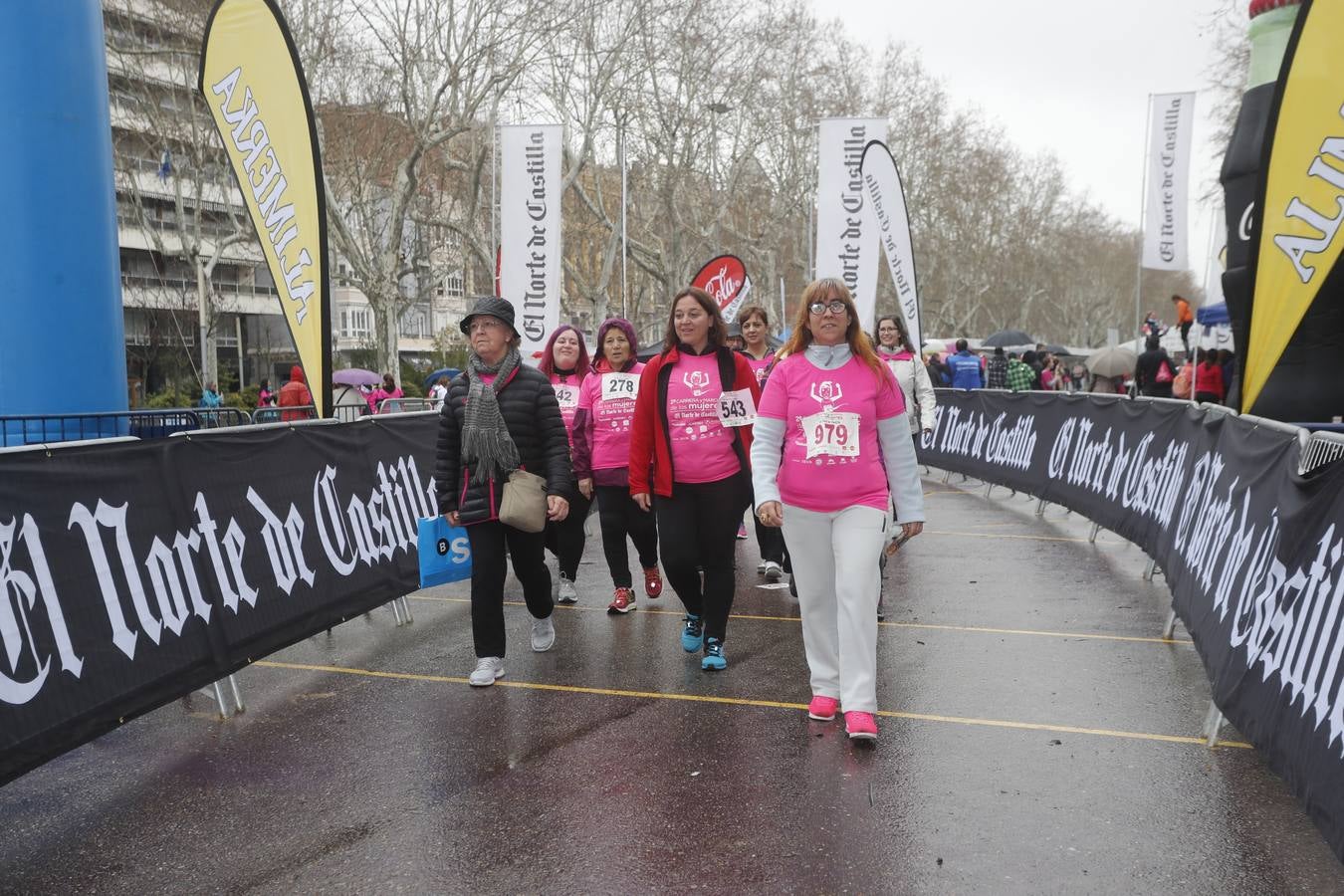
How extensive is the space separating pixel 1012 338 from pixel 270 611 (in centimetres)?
3852

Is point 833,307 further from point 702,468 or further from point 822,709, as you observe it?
point 822,709

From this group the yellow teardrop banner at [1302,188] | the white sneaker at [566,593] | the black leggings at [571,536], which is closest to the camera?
the yellow teardrop banner at [1302,188]

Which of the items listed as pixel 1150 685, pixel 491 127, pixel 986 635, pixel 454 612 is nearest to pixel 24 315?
pixel 454 612

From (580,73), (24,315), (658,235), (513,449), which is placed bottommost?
(513,449)

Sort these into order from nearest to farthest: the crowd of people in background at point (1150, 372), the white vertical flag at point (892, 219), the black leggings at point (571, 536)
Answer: the black leggings at point (571, 536), the white vertical flag at point (892, 219), the crowd of people in background at point (1150, 372)

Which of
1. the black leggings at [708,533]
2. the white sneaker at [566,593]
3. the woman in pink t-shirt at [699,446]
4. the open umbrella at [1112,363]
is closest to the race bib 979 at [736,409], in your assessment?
the woman in pink t-shirt at [699,446]

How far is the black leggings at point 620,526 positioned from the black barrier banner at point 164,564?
56.5 inches

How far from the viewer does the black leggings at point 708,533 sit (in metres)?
5.90

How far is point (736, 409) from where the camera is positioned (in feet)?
19.2

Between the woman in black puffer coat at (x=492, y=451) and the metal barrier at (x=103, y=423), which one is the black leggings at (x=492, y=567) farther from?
the metal barrier at (x=103, y=423)

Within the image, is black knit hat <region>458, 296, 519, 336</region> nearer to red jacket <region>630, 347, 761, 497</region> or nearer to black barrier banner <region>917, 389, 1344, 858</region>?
red jacket <region>630, 347, 761, 497</region>

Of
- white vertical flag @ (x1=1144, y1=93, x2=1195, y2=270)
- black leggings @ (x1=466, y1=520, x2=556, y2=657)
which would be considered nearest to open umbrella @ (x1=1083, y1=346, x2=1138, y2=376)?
white vertical flag @ (x1=1144, y1=93, x2=1195, y2=270)

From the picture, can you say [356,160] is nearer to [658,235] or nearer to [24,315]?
[658,235]

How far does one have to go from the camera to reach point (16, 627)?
4.06 m
